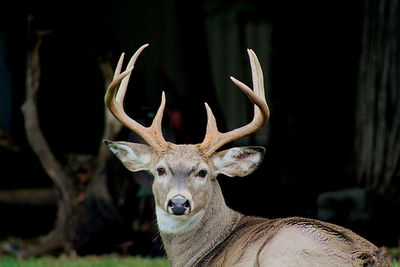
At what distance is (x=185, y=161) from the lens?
5188 mm

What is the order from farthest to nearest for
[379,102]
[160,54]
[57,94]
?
[160,54]
[57,94]
[379,102]

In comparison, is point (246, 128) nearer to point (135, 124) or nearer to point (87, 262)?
point (135, 124)

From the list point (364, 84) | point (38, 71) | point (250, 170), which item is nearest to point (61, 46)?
point (38, 71)

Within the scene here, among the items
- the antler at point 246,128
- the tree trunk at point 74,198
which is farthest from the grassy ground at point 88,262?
the antler at point 246,128

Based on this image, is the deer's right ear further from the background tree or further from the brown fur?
the background tree

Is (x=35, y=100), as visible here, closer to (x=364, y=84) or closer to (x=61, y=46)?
(x=61, y=46)

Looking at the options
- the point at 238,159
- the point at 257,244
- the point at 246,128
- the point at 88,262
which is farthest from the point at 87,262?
the point at 257,244

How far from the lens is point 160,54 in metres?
11.6

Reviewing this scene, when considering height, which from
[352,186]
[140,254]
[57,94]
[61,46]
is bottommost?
[140,254]

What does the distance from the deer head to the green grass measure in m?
1.84

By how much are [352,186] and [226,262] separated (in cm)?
389

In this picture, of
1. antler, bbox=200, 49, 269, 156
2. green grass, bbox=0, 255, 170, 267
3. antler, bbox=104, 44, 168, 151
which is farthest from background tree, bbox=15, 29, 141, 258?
antler, bbox=200, 49, 269, 156

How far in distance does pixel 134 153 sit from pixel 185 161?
0.52 m

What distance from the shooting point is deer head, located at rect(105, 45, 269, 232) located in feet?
16.8
